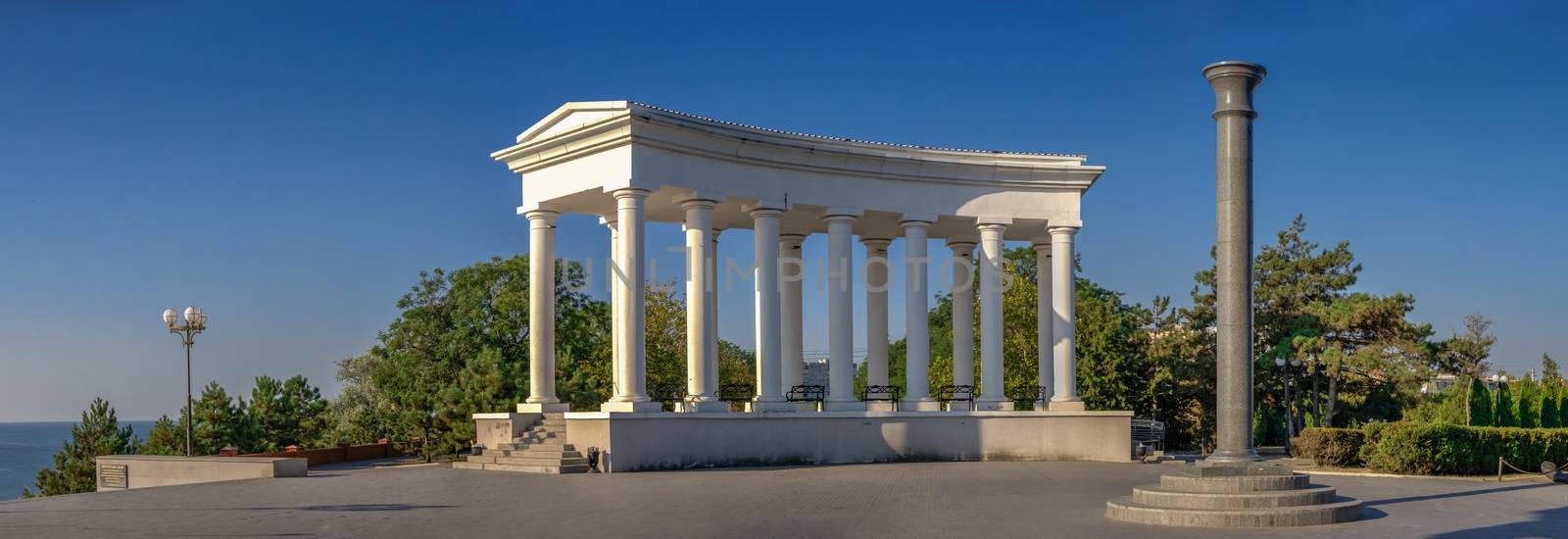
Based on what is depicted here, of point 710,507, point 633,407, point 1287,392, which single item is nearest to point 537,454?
point 633,407

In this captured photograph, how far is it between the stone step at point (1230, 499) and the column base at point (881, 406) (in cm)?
1684


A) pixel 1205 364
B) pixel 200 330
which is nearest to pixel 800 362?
pixel 200 330

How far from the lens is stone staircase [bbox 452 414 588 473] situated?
1417 inches

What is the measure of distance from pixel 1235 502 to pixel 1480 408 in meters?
28.8

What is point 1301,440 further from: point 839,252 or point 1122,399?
point 1122,399

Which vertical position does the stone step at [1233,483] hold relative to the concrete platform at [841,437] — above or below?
above

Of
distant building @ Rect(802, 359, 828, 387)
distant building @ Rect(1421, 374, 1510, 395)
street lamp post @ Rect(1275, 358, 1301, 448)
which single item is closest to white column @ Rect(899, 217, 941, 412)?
street lamp post @ Rect(1275, 358, 1301, 448)

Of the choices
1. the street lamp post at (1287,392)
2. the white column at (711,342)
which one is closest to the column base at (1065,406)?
the white column at (711,342)

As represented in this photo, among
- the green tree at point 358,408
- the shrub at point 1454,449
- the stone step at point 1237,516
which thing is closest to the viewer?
the stone step at point 1237,516

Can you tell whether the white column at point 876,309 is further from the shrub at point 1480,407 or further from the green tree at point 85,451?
the green tree at point 85,451

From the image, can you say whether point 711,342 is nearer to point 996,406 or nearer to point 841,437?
point 841,437

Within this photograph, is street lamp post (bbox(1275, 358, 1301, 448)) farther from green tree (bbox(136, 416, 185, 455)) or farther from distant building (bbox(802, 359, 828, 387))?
green tree (bbox(136, 416, 185, 455))

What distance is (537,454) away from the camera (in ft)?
121

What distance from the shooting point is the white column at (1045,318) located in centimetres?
4684
